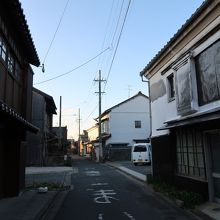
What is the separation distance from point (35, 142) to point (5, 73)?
2322 cm

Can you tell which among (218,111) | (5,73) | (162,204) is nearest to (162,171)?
(162,204)

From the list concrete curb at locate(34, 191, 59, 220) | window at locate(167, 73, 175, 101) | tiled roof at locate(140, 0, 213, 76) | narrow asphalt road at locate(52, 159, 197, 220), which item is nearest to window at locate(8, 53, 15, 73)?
concrete curb at locate(34, 191, 59, 220)

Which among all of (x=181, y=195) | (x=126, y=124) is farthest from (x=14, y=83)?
(x=126, y=124)

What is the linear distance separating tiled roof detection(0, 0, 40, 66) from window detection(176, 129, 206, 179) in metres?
6.80

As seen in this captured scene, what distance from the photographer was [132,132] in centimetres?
4775

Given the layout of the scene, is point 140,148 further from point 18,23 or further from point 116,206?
point 18,23

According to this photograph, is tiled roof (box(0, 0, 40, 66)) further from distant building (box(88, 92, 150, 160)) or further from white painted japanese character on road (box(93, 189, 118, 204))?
distant building (box(88, 92, 150, 160))

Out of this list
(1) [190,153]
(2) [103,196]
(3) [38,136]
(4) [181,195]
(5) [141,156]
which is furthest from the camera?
(5) [141,156]

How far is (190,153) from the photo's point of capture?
13.0 m

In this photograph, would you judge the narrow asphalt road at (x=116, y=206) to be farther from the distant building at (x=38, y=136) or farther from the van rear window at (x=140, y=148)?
the van rear window at (x=140, y=148)

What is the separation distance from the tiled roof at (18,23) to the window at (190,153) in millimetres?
6800

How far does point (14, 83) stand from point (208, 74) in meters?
7.06

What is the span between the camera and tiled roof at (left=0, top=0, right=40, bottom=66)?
1024cm

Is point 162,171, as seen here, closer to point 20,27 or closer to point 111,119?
point 20,27
